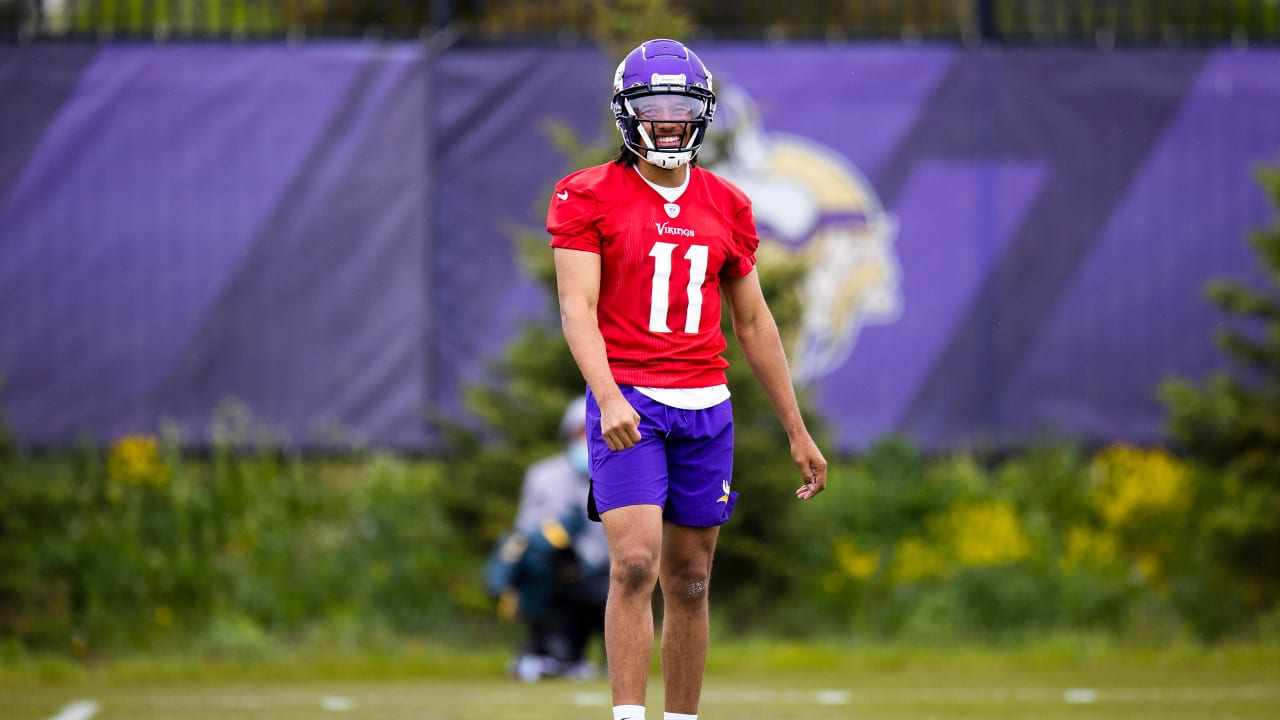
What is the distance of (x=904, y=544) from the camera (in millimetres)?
11906

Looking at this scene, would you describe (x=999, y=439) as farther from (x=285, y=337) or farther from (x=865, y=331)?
(x=285, y=337)

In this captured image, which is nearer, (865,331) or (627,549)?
(627,549)

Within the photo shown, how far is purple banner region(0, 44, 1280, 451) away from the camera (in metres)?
12.6

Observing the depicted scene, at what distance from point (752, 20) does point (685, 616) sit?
27.7ft

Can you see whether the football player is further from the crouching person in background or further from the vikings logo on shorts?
the vikings logo on shorts

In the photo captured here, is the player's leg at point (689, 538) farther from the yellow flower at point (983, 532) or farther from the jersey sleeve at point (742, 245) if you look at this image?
the yellow flower at point (983, 532)

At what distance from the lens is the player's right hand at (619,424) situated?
17.0 feet

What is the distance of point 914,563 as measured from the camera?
11797 millimetres

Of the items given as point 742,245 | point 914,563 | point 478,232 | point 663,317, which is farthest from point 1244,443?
point 663,317

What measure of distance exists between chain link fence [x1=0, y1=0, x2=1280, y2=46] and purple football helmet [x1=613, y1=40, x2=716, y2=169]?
7463 mm

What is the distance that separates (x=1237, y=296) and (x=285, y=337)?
651 centimetres

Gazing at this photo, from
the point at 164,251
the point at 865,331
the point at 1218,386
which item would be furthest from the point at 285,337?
the point at 1218,386

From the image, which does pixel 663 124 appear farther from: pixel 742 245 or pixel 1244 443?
pixel 1244 443

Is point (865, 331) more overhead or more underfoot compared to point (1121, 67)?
more underfoot
